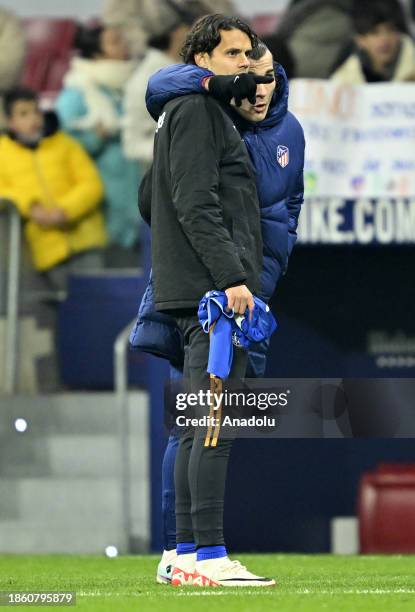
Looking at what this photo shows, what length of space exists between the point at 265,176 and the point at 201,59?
0.44m

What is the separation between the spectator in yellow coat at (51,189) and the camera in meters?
10.0

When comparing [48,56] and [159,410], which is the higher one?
[48,56]

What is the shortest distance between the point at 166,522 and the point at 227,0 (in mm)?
5112

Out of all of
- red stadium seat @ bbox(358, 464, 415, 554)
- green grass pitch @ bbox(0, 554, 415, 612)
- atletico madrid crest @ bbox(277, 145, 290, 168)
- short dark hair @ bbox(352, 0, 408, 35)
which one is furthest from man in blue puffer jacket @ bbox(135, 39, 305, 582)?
short dark hair @ bbox(352, 0, 408, 35)

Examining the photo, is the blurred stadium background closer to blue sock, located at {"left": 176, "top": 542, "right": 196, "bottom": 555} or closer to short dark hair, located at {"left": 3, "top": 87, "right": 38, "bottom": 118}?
short dark hair, located at {"left": 3, "top": 87, "right": 38, "bottom": 118}

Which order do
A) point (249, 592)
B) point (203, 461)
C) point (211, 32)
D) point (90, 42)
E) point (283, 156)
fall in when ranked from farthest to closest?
point (90, 42) < point (283, 156) < point (211, 32) < point (203, 461) < point (249, 592)

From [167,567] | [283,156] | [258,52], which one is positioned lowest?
[167,567]

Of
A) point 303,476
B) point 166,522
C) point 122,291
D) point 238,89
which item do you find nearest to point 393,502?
point 303,476

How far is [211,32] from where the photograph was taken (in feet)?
18.1

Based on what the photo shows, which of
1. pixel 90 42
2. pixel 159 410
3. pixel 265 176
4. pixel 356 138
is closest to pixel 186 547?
pixel 265 176

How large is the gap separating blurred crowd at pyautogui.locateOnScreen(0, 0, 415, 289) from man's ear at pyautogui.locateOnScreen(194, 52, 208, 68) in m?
4.04

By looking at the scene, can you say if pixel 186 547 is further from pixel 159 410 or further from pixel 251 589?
pixel 159 410

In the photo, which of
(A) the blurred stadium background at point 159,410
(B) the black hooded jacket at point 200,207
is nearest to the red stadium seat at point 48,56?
(A) the blurred stadium background at point 159,410

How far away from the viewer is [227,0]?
34.0 ft
